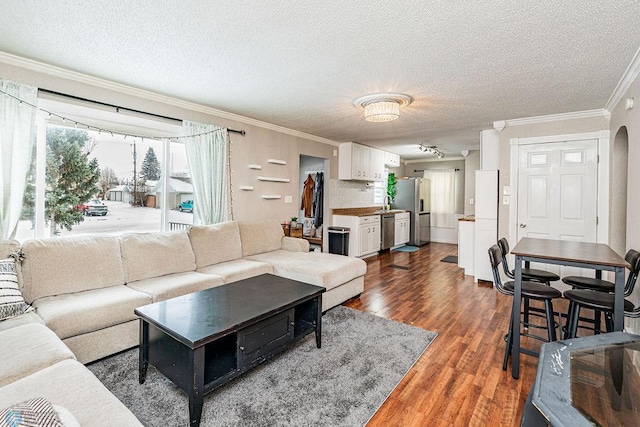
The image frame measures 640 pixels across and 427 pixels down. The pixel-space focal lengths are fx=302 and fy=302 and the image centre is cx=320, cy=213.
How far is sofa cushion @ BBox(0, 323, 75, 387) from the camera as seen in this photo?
1.42 metres

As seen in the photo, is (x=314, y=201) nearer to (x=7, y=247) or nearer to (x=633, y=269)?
(x=7, y=247)

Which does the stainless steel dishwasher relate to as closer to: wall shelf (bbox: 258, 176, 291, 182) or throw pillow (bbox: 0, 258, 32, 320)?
wall shelf (bbox: 258, 176, 291, 182)

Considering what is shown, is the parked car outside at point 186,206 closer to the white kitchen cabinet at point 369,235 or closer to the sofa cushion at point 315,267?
the sofa cushion at point 315,267

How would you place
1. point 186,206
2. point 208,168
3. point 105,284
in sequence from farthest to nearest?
point 186,206
point 208,168
point 105,284

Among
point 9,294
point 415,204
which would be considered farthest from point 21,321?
point 415,204

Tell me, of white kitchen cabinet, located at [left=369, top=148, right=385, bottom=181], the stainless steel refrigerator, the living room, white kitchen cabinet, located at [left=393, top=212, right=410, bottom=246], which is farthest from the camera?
the stainless steel refrigerator

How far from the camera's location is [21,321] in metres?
1.93

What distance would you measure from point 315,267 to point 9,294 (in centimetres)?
243

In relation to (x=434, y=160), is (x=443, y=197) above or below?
below

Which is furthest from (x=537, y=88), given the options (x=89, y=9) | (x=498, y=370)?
(x=89, y=9)

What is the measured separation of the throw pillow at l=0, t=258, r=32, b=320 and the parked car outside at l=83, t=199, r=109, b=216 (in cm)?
105

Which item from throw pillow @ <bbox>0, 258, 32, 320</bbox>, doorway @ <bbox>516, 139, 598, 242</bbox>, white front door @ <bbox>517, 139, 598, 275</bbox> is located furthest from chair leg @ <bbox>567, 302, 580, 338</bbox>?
throw pillow @ <bbox>0, 258, 32, 320</bbox>

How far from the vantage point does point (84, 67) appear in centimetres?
269

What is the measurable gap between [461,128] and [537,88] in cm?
181
